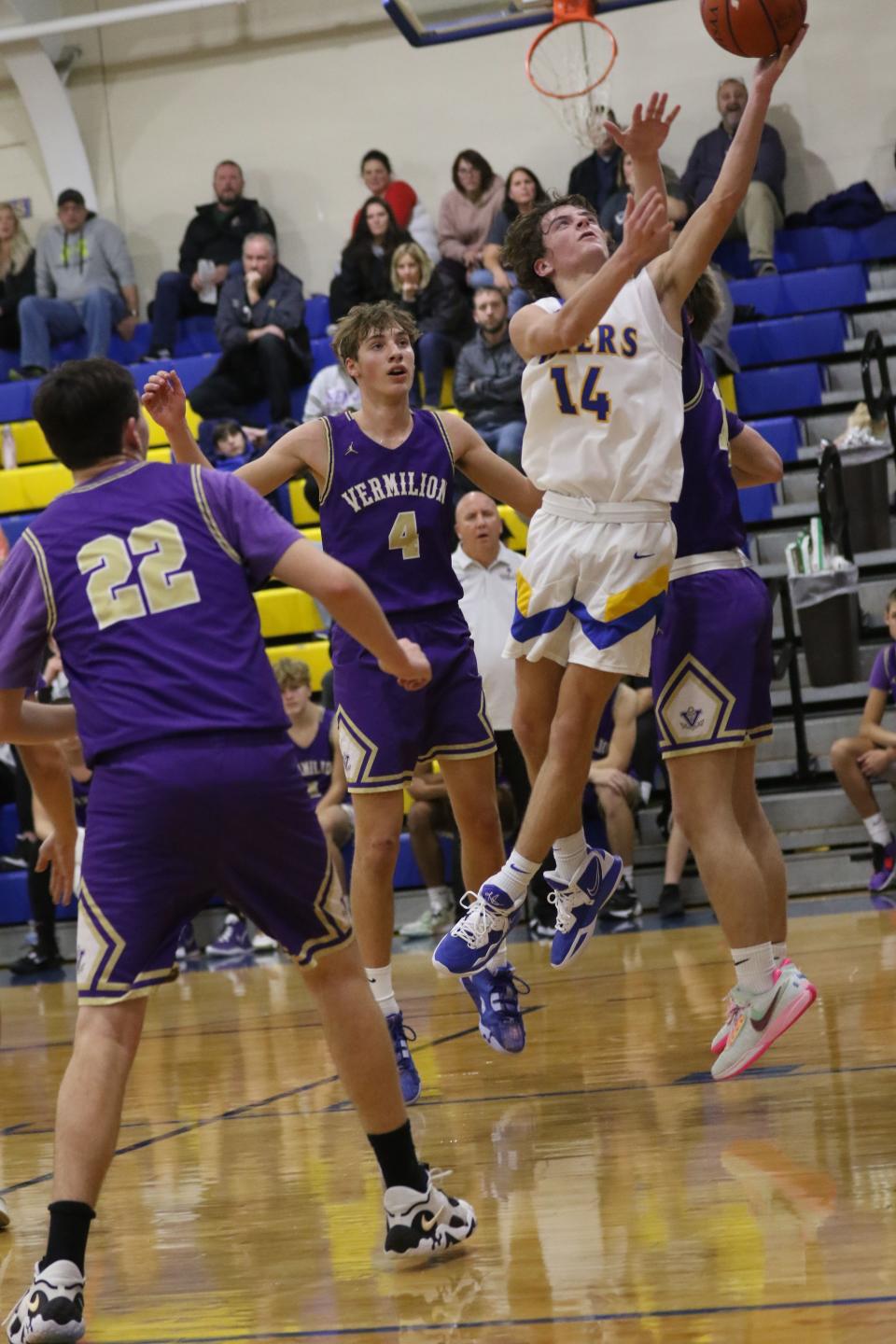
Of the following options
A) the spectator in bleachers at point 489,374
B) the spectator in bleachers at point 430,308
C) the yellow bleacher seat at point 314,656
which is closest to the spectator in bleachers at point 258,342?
the spectator in bleachers at point 430,308

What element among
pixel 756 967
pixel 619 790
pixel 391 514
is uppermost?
pixel 391 514

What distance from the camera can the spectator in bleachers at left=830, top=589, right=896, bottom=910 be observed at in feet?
27.5

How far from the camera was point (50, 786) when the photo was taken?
345 centimetres

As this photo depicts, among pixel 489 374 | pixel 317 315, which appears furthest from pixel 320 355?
pixel 489 374

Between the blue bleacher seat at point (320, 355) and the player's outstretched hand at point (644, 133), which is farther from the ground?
the player's outstretched hand at point (644, 133)

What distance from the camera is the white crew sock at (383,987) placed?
4.76m

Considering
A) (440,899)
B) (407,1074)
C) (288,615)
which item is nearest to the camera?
(407,1074)

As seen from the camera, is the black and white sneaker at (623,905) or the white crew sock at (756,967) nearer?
the white crew sock at (756,967)

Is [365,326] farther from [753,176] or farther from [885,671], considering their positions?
[753,176]

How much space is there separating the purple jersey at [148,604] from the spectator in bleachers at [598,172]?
10.0 m

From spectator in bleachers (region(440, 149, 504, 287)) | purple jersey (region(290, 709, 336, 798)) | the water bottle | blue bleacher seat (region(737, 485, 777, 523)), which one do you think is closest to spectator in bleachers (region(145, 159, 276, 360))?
the water bottle

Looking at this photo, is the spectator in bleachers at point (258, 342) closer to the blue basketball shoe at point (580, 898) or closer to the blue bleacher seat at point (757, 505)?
the blue bleacher seat at point (757, 505)

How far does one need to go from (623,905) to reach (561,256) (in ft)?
15.8

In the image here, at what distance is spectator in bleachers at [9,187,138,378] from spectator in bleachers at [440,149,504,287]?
3.01 m
